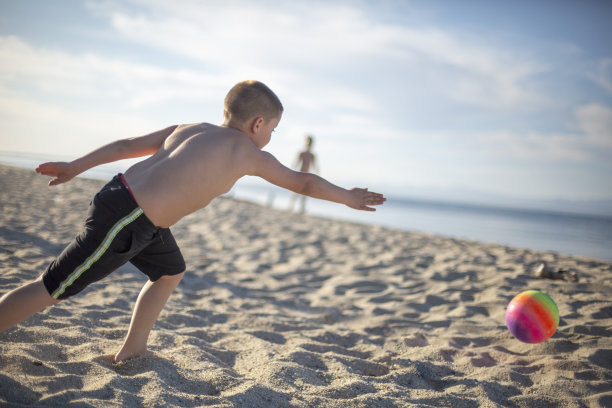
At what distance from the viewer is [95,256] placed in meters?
1.90

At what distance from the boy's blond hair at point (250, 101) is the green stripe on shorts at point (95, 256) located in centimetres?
80

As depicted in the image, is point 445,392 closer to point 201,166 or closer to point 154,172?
point 201,166

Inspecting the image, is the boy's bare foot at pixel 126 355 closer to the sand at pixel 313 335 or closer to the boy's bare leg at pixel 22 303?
the sand at pixel 313 335

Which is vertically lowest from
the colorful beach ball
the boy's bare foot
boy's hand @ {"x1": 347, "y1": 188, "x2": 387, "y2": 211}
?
the boy's bare foot

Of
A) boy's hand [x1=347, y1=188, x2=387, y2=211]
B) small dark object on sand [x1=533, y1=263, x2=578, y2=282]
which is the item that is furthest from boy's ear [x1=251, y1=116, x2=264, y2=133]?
small dark object on sand [x1=533, y1=263, x2=578, y2=282]

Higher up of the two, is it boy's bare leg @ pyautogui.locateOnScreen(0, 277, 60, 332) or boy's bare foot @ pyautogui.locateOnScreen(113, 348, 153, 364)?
boy's bare leg @ pyautogui.locateOnScreen(0, 277, 60, 332)

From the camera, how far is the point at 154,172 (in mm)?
2014

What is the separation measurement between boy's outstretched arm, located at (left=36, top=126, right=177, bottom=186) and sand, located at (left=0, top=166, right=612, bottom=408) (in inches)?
39.7

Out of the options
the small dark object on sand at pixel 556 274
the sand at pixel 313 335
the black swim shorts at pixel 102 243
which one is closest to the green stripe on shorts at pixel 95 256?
the black swim shorts at pixel 102 243

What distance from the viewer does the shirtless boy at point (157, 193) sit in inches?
74.8

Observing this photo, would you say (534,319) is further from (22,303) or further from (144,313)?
(22,303)

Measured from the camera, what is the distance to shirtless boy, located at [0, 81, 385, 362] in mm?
1899

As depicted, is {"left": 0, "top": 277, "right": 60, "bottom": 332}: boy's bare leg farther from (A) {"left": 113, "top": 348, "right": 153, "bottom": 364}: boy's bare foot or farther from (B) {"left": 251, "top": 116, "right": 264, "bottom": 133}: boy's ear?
(B) {"left": 251, "top": 116, "right": 264, "bottom": 133}: boy's ear

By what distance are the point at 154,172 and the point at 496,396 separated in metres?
2.41
